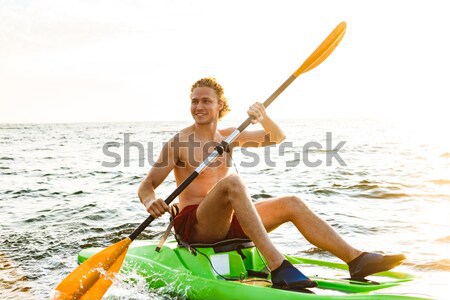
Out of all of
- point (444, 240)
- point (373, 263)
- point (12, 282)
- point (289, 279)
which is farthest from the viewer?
point (444, 240)

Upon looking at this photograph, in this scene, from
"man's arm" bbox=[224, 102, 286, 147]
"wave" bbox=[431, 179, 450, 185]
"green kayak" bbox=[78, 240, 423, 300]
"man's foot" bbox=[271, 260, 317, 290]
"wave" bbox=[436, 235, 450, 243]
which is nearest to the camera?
"man's foot" bbox=[271, 260, 317, 290]

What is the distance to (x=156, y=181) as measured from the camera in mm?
4418

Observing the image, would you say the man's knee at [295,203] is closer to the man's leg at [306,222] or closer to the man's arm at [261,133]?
the man's leg at [306,222]

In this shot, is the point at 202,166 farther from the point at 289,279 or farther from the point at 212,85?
the point at 289,279

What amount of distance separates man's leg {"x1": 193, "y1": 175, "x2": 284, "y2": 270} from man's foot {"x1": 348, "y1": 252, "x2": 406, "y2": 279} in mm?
679

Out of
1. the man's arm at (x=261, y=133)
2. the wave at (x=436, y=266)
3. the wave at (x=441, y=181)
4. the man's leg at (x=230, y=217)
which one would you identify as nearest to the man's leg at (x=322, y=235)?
the man's leg at (x=230, y=217)

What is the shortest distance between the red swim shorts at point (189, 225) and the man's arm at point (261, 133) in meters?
0.96

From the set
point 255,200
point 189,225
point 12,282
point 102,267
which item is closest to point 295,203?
point 189,225

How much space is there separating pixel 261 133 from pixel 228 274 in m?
1.50

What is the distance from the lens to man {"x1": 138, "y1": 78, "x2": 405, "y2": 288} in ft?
12.8

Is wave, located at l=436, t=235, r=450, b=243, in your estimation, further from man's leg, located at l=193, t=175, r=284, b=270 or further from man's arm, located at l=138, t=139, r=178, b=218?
man's arm, located at l=138, t=139, r=178, b=218

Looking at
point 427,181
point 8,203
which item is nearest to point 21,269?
point 8,203

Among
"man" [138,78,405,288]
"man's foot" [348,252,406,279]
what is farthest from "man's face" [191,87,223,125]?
"man's foot" [348,252,406,279]

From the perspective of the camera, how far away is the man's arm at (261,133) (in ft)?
15.2
